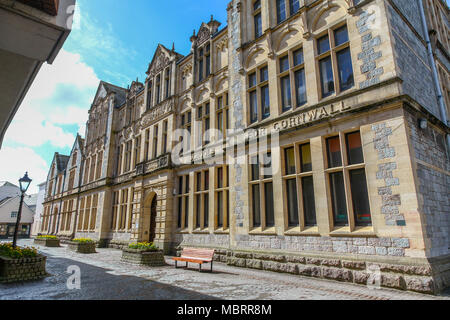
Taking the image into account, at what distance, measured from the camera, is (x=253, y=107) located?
13352mm

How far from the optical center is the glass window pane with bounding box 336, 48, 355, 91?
32.1ft

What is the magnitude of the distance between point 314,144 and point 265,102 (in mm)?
3805

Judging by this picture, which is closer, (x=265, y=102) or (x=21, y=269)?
(x=21, y=269)

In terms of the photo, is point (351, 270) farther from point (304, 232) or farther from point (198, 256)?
point (198, 256)

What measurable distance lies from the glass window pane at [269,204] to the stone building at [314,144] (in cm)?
5

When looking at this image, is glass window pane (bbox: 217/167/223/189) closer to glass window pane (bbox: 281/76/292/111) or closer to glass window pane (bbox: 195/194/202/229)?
glass window pane (bbox: 195/194/202/229)

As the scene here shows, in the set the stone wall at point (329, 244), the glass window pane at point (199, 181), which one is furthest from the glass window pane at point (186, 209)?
the stone wall at point (329, 244)

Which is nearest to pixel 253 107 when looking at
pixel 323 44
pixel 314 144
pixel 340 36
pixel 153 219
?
pixel 323 44

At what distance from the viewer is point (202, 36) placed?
59.9 ft

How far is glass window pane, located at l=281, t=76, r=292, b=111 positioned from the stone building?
0.06 meters

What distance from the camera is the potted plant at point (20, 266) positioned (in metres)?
8.62

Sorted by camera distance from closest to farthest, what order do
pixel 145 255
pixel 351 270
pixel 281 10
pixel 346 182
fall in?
pixel 351 270, pixel 346 182, pixel 145 255, pixel 281 10

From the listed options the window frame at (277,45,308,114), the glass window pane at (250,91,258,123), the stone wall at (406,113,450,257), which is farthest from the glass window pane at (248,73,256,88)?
the stone wall at (406,113,450,257)
